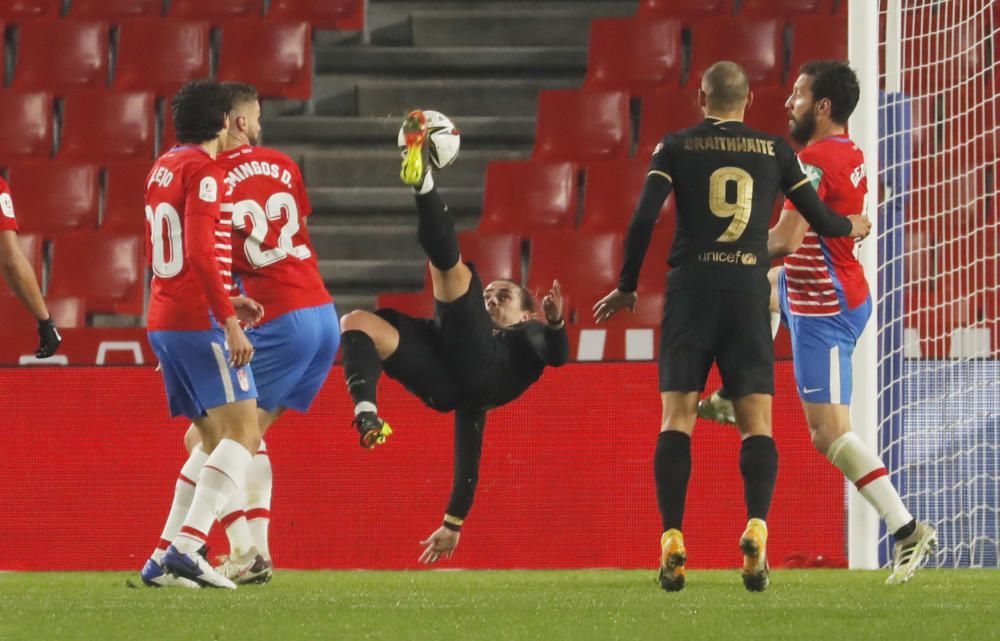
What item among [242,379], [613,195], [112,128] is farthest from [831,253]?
[112,128]

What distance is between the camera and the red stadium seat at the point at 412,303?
9453mm

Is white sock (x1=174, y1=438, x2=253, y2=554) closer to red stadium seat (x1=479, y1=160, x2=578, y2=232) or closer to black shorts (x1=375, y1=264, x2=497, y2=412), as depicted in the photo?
black shorts (x1=375, y1=264, x2=497, y2=412)

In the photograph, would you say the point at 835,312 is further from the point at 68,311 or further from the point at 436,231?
the point at 68,311

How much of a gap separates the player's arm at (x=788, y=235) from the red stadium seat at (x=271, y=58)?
19.1ft

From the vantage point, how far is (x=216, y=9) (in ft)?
39.2

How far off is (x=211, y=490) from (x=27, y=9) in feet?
24.3

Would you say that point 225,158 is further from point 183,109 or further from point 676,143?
point 676,143

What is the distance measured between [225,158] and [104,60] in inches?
229

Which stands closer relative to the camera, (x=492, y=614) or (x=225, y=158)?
(x=492, y=614)

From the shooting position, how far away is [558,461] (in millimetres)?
7391

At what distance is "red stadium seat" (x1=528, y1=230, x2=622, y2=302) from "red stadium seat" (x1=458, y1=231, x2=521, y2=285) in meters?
0.11

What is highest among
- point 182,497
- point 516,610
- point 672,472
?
point 672,472

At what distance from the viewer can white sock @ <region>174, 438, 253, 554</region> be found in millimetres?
5492

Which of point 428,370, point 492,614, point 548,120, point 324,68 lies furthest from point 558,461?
point 324,68
